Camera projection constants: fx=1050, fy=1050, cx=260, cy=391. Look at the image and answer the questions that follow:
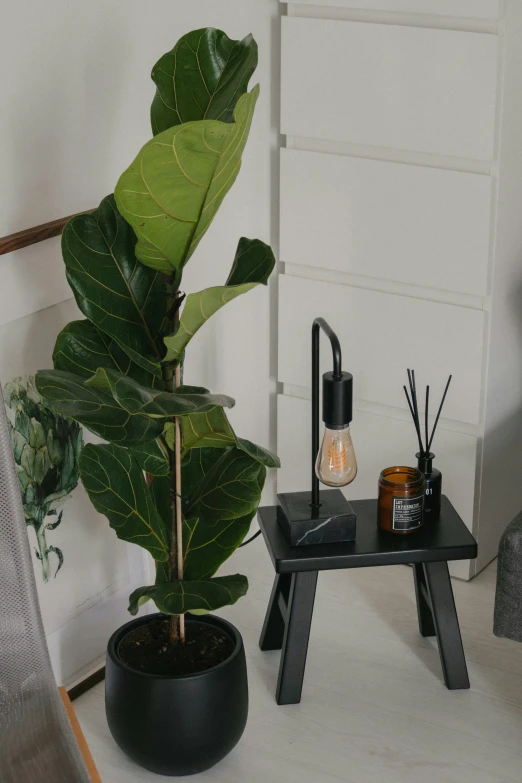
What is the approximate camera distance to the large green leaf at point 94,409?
137cm

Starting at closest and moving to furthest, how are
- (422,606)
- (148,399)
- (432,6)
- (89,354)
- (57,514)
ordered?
(148,399), (89,354), (57,514), (432,6), (422,606)

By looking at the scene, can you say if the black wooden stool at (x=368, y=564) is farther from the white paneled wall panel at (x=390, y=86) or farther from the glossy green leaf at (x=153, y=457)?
the white paneled wall panel at (x=390, y=86)

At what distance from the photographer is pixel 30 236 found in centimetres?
158

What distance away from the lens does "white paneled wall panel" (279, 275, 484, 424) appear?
202cm

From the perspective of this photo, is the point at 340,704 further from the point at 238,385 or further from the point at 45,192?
the point at 45,192

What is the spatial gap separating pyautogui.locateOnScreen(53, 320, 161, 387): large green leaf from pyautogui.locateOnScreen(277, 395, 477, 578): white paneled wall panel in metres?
0.72

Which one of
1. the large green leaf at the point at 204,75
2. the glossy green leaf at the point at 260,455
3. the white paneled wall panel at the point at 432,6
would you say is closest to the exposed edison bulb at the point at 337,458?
the glossy green leaf at the point at 260,455

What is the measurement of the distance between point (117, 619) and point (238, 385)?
561mm

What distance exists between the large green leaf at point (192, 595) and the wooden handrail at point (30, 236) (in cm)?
55

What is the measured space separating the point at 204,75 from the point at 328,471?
0.66 m

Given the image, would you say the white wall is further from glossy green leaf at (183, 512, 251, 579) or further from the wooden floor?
the wooden floor

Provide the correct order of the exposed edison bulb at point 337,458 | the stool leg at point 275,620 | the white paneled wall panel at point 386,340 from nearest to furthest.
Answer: the exposed edison bulb at point 337,458, the stool leg at point 275,620, the white paneled wall panel at point 386,340

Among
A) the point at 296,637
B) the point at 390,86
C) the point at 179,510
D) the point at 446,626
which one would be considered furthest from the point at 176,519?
the point at 390,86

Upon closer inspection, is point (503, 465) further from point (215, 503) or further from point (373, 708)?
point (215, 503)
